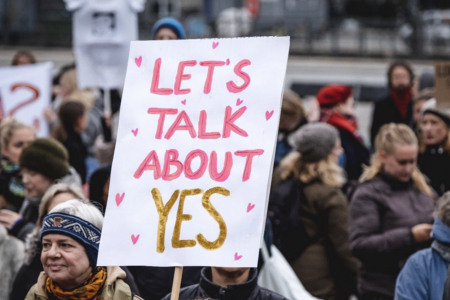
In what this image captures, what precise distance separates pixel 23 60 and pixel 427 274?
5.98 meters

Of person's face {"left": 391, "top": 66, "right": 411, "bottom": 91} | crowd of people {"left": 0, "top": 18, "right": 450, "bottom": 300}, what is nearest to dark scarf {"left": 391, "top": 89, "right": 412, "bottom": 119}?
person's face {"left": 391, "top": 66, "right": 411, "bottom": 91}

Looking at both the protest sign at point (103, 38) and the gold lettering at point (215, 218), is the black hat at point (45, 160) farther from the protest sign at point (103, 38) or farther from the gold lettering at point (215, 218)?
the protest sign at point (103, 38)

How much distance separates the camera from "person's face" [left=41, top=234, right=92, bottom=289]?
314 cm

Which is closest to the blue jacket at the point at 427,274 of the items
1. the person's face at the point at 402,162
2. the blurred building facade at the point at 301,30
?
the person's face at the point at 402,162

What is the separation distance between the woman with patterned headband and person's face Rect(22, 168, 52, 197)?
1358mm

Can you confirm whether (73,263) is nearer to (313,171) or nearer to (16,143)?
(313,171)

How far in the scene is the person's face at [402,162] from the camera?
15.1 feet

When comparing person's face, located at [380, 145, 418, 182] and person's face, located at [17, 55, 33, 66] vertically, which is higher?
person's face, located at [17, 55, 33, 66]

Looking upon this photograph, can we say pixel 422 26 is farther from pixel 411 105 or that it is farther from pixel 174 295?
pixel 174 295

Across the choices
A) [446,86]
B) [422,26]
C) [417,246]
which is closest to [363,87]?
[422,26]

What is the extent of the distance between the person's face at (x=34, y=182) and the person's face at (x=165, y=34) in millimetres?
1475

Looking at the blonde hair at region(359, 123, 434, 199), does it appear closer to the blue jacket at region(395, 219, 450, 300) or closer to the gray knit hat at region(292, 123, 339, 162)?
the gray knit hat at region(292, 123, 339, 162)

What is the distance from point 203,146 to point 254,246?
16.7 inches

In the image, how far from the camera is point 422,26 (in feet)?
65.3
